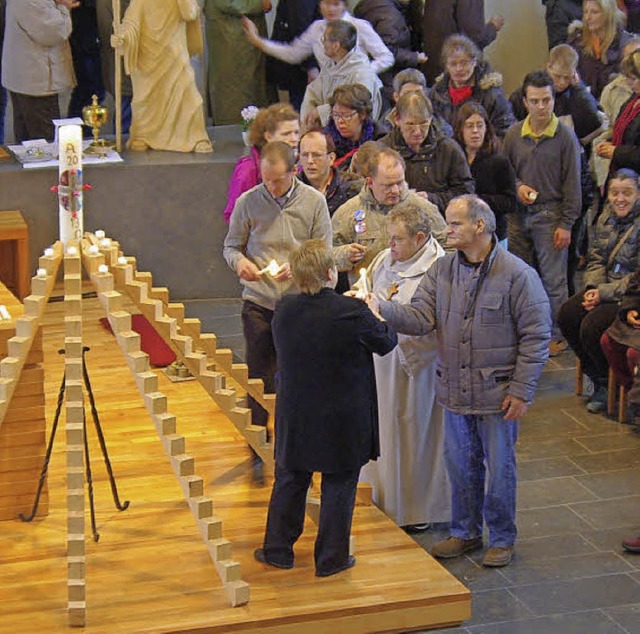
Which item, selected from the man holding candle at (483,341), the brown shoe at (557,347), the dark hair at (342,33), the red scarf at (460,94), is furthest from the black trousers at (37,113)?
the man holding candle at (483,341)

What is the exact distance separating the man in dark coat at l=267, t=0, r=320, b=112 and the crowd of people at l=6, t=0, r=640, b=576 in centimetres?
21

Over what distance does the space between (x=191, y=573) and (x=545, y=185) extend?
3.83m

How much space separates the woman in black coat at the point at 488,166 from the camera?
28.5 ft

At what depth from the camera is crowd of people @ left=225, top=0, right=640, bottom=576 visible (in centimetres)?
606

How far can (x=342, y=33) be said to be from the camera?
32.3 feet

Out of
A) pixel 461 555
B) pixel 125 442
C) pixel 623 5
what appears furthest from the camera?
pixel 623 5

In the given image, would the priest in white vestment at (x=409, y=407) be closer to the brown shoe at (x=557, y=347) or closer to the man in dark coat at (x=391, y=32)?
the brown shoe at (x=557, y=347)

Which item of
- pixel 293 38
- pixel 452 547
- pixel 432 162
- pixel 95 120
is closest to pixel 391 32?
pixel 293 38

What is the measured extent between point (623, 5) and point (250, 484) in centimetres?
631

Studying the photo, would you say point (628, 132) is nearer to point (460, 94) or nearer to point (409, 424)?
point (460, 94)

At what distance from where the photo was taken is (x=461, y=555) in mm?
6723

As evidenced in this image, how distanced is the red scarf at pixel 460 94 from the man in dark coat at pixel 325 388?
12.6ft

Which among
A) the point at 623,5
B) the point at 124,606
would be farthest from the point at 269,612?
the point at 623,5

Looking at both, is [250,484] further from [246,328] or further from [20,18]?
[20,18]
